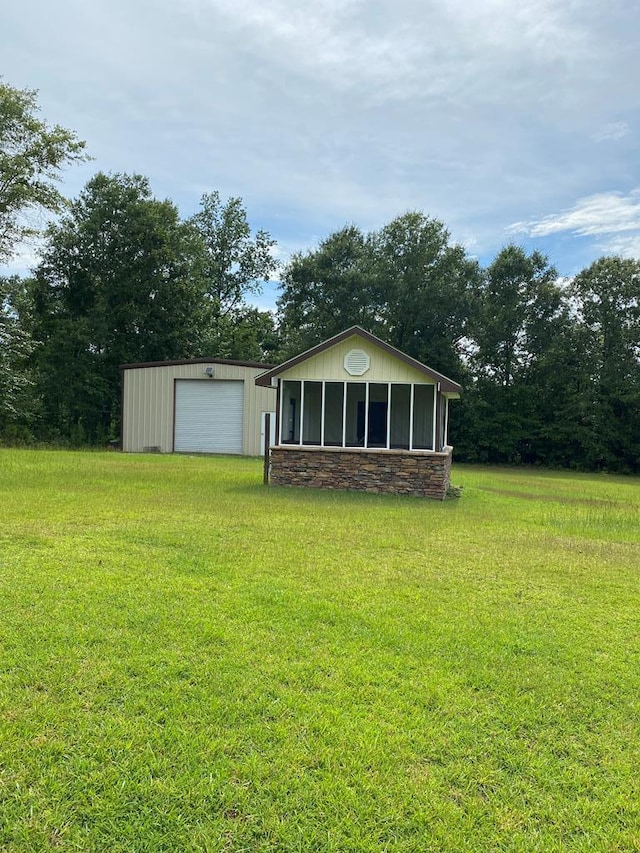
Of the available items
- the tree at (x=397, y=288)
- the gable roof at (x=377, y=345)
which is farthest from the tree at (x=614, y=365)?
the gable roof at (x=377, y=345)

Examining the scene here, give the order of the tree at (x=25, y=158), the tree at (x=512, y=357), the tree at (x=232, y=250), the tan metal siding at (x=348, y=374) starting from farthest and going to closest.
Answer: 1. the tree at (x=232, y=250)
2. the tree at (x=512, y=357)
3. the tree at (x=25, y=158)
4. the tan metal siding at (x=348, y=374)

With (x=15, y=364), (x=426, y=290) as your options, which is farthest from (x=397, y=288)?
(x=15, y=364)

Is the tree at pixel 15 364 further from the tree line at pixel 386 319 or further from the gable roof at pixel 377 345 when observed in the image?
the gable roof at pixel 377 345

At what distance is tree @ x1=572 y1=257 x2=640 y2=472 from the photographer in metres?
24.6

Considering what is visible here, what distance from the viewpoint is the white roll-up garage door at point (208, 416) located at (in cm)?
2098

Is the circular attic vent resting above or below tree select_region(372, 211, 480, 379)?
below

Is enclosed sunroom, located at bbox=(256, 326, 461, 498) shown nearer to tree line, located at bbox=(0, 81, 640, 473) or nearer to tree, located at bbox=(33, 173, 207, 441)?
tree line, located at bbox=(0, 81, 640, 473)

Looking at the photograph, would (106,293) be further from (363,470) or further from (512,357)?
(363,470)

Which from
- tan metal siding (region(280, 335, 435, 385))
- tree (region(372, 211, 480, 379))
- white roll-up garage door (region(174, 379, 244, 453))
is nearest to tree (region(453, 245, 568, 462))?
tree (region(372, 211, 480, 379))

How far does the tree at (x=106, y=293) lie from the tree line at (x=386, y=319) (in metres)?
0.07

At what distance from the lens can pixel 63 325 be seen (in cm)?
2569

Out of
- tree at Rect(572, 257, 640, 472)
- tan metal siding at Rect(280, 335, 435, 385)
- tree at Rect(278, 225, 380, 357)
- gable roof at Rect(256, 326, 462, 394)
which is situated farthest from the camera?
tree at Rect(278, 225, 380, 357)

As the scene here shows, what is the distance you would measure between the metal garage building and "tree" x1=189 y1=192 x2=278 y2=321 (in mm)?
15330

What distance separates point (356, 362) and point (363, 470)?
7.59ft
